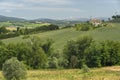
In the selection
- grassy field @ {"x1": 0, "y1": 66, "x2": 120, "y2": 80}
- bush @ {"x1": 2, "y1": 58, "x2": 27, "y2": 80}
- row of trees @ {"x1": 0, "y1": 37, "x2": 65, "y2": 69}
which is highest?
bush @ {"x1": 2, "y1": 58, "x2": 27, "y2": 80}

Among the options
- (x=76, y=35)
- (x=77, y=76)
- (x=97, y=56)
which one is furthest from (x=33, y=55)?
(x=76, y=35)

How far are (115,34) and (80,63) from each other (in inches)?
1375

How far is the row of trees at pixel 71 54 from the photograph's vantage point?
75.3 metres

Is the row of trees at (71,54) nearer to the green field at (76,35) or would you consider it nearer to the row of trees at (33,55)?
the row of trees at (33,55)

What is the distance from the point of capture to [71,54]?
79.6 m

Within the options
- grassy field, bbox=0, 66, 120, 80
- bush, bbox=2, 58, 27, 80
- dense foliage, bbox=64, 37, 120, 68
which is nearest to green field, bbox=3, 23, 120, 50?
dense foliage, bbox=64, 37, 120, 68

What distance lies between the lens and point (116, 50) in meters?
76.8

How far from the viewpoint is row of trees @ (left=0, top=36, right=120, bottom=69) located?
75350 millimetres

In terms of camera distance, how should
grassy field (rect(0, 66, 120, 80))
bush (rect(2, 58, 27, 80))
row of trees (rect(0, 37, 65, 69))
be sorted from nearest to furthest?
bush (rect(2, 58, 27, 80)), grassy field (rect(0, 66, 120, 80)), row of trees (rect(0, 37, 65, 69))

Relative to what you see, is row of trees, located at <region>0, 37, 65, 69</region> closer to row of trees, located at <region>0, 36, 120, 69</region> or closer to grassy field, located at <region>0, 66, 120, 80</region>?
row of trees, located at <region>0, 36, 120, 69</region>

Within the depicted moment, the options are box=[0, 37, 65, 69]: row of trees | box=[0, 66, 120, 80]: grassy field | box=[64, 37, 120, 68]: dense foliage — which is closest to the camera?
box=[0, 66, 120, 80]: grassy field

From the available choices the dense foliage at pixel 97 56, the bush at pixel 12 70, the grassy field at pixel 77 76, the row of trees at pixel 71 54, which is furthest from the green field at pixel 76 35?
the bush at pixel 12 70

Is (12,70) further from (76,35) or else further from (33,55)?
(76,35)

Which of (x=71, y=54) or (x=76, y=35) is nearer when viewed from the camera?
(x=71, y=54)
